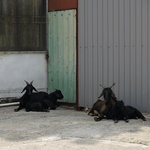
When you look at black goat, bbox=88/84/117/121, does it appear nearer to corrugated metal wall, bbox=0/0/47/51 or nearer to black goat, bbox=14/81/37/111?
black goat, bbox=14/81/37/111

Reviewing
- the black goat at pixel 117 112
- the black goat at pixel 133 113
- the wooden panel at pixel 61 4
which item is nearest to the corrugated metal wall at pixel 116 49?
the wooden panel at pixel 61 4

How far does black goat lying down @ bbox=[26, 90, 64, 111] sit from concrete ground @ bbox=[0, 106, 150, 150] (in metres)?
0.49

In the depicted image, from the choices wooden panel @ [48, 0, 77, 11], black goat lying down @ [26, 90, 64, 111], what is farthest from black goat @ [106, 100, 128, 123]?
wooden panel @ [48, 0, 77, 11]

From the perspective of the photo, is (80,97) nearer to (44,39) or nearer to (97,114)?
(97,114)

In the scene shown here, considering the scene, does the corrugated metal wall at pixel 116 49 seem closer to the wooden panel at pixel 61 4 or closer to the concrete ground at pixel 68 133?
the wooden panel at pixel 61 4

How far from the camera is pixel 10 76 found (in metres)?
11.5

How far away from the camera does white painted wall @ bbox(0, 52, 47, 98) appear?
1138 cm

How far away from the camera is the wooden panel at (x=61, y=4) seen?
10.8 meters

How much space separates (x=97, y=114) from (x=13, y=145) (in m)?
3.07

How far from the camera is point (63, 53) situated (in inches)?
443

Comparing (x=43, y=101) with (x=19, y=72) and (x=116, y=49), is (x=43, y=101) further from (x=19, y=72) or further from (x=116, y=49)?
(x=116, y=49)

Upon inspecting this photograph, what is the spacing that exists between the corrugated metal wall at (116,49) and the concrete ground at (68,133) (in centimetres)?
72

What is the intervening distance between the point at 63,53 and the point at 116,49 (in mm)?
1901

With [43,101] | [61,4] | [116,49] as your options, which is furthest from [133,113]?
[61,4]
